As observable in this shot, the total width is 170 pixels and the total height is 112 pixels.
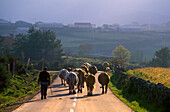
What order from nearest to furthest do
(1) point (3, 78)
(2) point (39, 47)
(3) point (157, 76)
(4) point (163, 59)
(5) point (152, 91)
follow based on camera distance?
(5) point (152, 91) → (1) point (3, 78) → (3) point (157, 76) → (2) point (39, 47) → (4) point (163, 59)

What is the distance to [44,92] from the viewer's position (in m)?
23.5

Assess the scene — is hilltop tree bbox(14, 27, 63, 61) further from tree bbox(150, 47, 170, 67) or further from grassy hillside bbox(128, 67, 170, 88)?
grassy hillside bbox(128, 67, 170, 88)

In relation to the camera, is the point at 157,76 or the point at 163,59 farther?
the point at 163,59

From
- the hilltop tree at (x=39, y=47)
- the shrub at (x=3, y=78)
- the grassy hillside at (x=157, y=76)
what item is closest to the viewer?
the shrub at (x=3, y=78)

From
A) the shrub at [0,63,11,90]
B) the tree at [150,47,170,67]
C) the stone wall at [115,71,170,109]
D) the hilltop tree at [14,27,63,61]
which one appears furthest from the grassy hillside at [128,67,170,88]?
the hilltop tree at [14,27,63,61]

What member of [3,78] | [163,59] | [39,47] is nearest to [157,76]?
[3,78]

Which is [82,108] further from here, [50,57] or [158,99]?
[50,57]

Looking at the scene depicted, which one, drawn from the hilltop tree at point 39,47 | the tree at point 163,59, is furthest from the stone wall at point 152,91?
the tree at point 163,59

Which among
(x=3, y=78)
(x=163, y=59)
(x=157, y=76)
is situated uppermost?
(x=3, y=78)

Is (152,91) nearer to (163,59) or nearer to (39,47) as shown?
(39,47)

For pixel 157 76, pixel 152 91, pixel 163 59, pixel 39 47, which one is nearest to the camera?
pixel 152 91

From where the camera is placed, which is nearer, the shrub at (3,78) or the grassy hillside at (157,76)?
the shrub at (3,78)

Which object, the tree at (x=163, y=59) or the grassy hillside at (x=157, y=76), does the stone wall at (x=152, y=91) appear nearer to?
the grassy hillside at (x=157, y=76)

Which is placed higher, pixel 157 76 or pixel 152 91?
pixel 152 91
